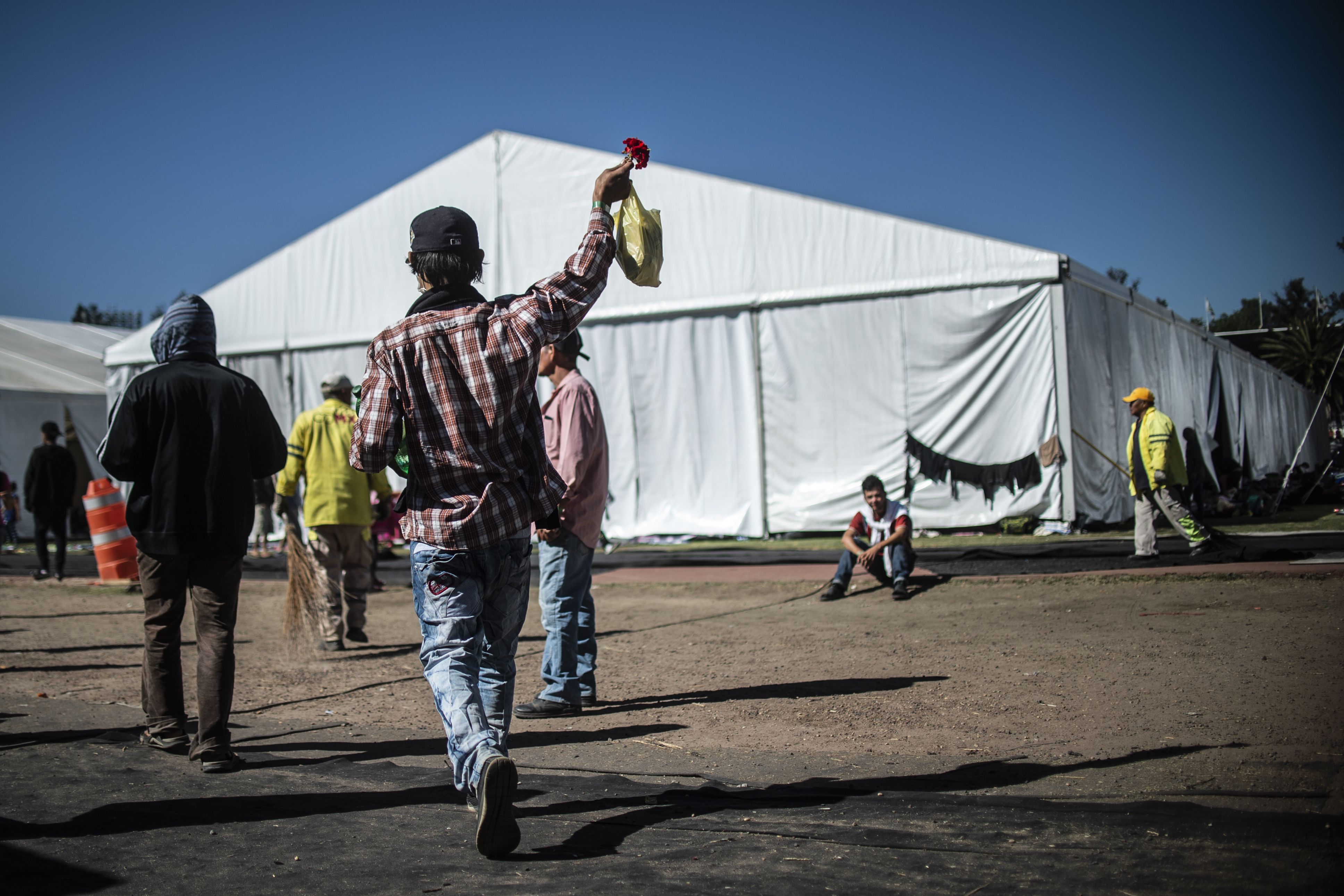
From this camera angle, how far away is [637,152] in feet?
11.5

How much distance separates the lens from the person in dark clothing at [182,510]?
4.22 meters

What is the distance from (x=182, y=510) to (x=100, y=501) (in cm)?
915

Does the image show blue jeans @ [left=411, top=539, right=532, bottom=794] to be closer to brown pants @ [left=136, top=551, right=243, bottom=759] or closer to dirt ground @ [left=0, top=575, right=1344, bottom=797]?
dirt ground @ [left=0, top=575, right=1344, bottom=797]

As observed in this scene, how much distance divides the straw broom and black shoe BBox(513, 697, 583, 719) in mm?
2540

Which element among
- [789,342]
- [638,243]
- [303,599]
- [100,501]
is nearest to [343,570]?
[303,599]

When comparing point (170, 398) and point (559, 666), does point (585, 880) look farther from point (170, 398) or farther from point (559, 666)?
point (170, 398)

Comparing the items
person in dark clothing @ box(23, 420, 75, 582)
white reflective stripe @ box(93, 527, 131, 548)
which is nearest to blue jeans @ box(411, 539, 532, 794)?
white reflective stripe @ box(93, 527, 131, 548)

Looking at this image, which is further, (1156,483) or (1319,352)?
(1319,352)

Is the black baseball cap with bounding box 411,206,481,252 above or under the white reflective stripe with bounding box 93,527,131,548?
above

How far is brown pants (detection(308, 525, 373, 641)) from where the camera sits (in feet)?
23.2

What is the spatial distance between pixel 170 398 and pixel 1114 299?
13340 millimetres

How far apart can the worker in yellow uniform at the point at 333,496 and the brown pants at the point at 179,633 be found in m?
2.59

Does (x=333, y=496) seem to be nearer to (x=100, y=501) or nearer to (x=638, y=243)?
(x=638, y=243)

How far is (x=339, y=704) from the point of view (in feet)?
17.9
